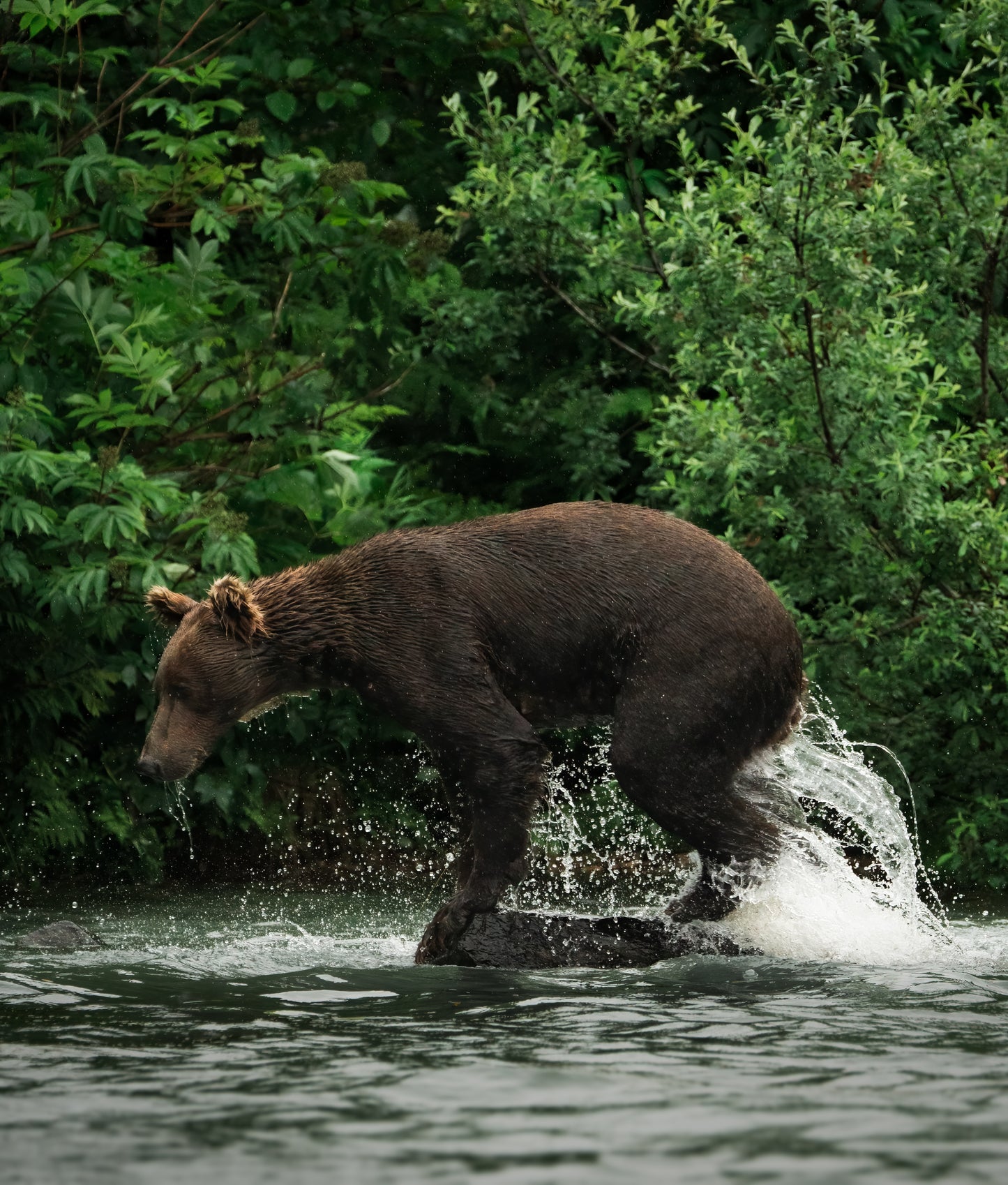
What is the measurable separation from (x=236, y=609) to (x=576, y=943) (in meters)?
1.93

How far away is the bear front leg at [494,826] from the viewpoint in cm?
733

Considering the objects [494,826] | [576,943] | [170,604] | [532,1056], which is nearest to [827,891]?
[576,943]

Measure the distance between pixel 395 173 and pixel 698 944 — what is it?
730 centimetres

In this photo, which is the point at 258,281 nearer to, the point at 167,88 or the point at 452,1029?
the point at 167,88

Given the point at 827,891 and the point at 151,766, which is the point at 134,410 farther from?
the point at 827,891

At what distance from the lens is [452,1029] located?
18.9 feet

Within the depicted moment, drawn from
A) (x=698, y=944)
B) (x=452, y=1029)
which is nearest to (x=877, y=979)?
(x=698, y=944)

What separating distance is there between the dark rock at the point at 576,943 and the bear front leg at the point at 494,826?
0.29 ft

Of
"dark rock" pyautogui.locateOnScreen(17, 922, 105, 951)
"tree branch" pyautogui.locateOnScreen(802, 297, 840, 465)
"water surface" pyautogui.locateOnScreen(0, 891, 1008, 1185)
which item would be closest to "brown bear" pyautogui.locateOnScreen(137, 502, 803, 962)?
"water surface" pyautogui.locateOnScreen(0, 891, 1008, 1185)

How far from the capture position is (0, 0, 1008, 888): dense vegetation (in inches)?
368

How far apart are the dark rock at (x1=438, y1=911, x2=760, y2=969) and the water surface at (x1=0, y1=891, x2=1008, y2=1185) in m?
0.15

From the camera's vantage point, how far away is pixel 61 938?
7.88m

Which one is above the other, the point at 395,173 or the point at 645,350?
the point at 395,173

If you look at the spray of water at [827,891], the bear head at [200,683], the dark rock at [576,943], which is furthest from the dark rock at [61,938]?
the spray of water at [827,891]
